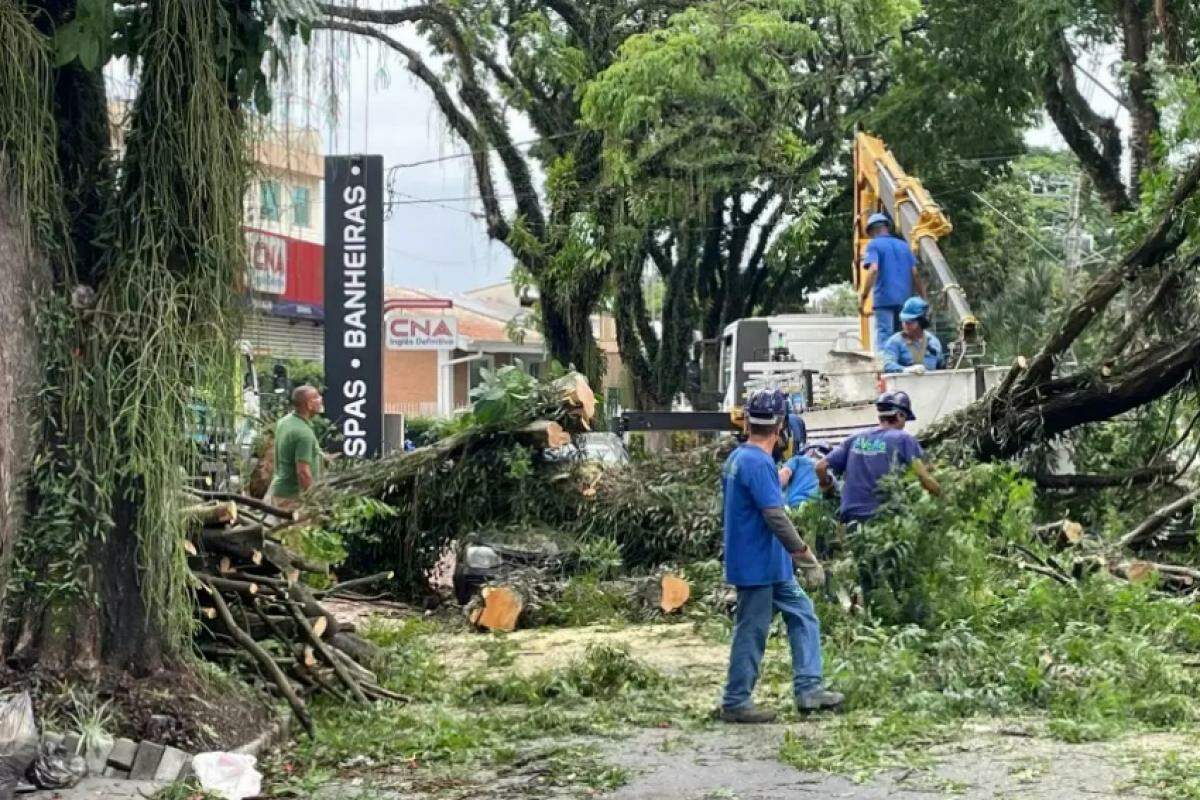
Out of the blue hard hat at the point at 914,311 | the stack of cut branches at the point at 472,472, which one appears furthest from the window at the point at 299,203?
the blue hard hat at the point at 914,311

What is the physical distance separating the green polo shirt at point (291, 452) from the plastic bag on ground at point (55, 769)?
5613 millimetres

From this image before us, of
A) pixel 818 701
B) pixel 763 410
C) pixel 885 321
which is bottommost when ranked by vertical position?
pixel 818 701

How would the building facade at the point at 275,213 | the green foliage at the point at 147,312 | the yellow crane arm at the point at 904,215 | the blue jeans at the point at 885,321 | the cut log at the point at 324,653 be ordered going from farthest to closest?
the blue jeans at the point at 885,321, the yellow crane arm at the point at 904,215, the cut log at the point at 324,653, the green foliage at the point at 147,312, the building facade at the point at 275,213

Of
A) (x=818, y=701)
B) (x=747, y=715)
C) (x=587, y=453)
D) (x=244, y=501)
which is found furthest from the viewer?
(x=587, y=453)

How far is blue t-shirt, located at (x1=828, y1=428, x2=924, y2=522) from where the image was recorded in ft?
33.1

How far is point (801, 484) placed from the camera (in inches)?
446

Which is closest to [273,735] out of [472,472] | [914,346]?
[472,472]

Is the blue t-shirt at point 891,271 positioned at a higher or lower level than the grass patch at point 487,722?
higher

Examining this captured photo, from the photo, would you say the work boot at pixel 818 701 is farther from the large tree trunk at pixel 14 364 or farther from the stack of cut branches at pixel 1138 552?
the large tree trunk at pixel 14 364

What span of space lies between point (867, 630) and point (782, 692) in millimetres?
876

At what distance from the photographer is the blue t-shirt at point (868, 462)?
10086mm

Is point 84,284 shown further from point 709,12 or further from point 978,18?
point 709,12

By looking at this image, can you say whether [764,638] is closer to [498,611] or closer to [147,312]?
[147,312]

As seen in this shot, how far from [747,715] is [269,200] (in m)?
3.57
